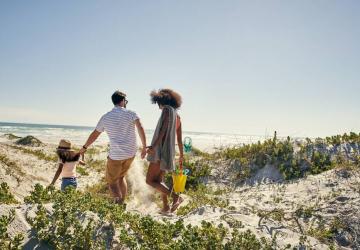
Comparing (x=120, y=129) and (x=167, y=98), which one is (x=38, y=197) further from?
(x=167, y=98)

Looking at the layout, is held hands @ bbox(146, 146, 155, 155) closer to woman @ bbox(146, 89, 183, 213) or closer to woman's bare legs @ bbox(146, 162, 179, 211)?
woman @ bbox(146, 89, 183, 213)

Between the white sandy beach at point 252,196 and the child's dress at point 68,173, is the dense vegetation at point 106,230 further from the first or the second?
the child's dress at point 68,173

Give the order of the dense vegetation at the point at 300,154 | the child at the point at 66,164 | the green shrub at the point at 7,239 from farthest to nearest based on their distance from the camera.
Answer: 1. the dense vegetation at the point at 300,154
2. the child at the point at 66,164
3. the green shrub at the point at 7,239

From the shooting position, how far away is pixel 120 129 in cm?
641

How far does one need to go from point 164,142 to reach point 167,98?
2.56 ft

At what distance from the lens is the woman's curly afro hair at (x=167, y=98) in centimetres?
663

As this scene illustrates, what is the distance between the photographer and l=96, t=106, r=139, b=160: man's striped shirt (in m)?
6.40

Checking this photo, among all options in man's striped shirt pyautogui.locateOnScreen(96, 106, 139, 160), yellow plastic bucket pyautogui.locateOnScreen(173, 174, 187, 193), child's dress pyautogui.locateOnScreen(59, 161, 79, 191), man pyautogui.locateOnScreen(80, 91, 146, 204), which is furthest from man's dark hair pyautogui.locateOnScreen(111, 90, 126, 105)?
yellow plastic bucket pyautogui.locateOnScreen(173, 174, 187, 193)

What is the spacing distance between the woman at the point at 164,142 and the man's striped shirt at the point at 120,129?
1.37ft

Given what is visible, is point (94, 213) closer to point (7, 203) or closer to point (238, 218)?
point (7, 203)

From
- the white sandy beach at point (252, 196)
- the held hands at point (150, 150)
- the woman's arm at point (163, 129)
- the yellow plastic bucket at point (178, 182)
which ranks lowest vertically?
the white sandy beach at point (252, 196)

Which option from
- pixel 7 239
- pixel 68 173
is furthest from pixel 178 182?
Result: pixel 7 239

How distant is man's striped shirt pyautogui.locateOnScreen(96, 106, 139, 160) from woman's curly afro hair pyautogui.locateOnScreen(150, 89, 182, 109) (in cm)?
53

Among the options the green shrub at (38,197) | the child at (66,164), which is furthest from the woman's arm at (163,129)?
the green shrub at (38,197)
